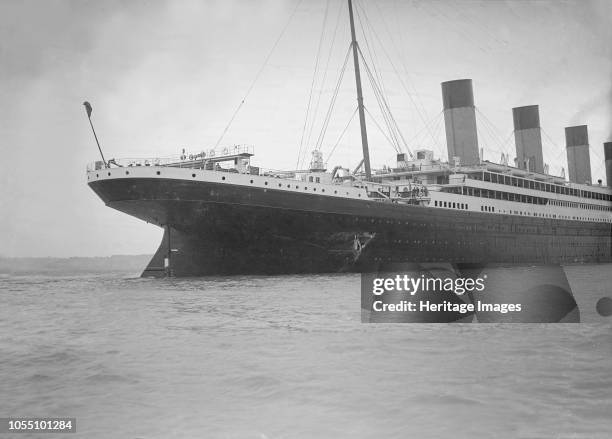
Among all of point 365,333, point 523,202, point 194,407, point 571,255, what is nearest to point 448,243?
point 523,202

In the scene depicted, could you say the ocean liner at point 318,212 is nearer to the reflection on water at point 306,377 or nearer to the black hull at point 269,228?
the black hull at point 269,228

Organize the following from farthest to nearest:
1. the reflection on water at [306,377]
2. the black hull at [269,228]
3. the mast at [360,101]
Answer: the mast at [360,101] → the black hull at [269,228] → the reflection on water at [306,377]

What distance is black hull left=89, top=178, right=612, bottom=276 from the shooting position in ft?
69.1

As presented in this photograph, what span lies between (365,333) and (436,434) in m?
4.31

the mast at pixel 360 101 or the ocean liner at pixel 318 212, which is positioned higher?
the mast at pixel 360 101

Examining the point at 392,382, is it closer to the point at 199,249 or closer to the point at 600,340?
the point at 600,340

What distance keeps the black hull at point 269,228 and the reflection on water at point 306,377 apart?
1049 centimetres

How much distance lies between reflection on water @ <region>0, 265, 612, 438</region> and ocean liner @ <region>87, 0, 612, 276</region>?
1061cm

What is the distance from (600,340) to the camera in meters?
7.74

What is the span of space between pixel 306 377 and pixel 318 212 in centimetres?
1687

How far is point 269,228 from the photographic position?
71.6ft

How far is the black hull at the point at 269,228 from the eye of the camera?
2105 centimetres

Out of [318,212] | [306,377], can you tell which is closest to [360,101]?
[318,212]

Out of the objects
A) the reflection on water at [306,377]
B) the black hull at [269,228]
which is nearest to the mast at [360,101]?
the black hull at [269,228]
